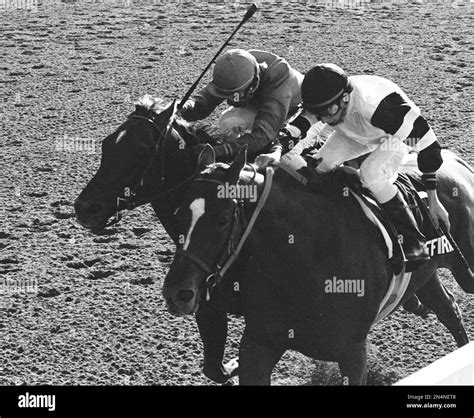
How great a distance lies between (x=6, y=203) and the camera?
8406mm

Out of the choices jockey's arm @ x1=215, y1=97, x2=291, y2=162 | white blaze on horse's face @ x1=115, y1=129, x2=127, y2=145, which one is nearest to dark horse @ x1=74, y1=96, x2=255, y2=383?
white blaze on horse's face @ x1=115, y1=129, x2=127, y2=145

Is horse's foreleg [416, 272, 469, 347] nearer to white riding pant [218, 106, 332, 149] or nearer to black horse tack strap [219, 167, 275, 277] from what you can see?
white riding pant [218, 106, 332, 149]

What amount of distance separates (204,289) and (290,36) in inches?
328

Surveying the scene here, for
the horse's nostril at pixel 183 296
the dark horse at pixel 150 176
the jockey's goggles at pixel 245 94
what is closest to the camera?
the horse's nostril at pixel 183 296

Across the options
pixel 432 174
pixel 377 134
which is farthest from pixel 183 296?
pixel 432 174

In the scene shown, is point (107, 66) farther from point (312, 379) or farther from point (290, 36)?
point (312, 379)

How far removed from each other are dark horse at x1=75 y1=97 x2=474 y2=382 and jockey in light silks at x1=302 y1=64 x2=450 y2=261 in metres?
0.73

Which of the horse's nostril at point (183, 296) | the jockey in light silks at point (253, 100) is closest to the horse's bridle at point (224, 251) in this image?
the horse's nostril at point (183, 296)

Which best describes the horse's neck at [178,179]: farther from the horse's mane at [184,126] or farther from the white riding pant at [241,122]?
the white riding pant at [241,122]

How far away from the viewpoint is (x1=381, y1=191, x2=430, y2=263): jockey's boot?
5320 mm

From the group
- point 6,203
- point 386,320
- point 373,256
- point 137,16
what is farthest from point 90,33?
point 373,256

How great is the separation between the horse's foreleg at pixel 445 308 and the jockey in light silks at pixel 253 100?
3.89 feet

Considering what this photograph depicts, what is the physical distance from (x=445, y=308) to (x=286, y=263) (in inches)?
66.0

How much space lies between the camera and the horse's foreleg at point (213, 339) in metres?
5.56
